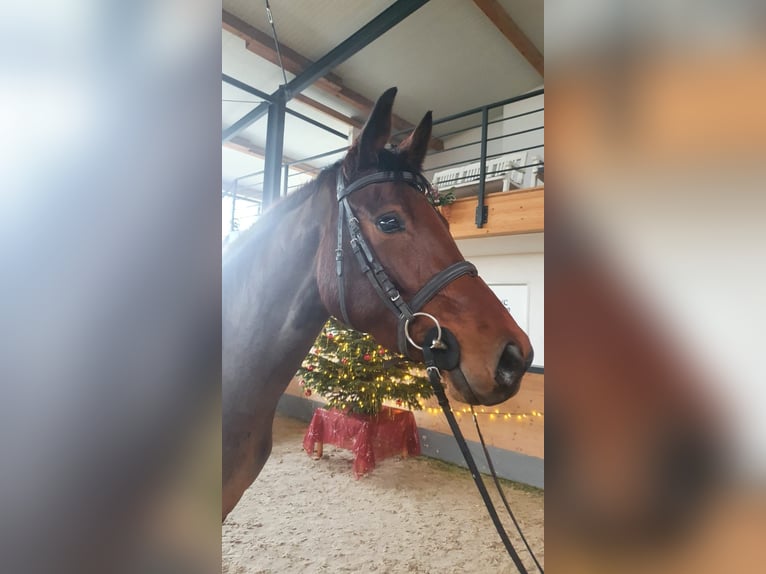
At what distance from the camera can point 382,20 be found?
101 cm

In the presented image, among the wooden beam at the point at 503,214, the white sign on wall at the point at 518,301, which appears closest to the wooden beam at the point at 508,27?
the wooden beam at the point at 503,214

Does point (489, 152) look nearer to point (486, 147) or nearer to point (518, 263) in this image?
point (486, 147)

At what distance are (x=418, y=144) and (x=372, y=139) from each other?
0.36 feet

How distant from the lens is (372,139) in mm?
733

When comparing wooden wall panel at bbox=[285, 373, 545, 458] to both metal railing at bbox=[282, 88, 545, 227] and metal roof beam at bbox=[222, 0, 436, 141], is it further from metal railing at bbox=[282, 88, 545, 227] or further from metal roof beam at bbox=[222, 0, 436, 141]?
metal roof beam at bbox=[222, 0, 436, 141]

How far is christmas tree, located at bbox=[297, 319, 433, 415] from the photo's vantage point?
2.06m

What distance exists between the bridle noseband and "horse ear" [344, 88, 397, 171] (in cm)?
3

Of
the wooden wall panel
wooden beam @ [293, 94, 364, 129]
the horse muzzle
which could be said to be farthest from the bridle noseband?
the wooden wall panel

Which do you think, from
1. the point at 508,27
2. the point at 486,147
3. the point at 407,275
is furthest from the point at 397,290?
the point at 486,147
